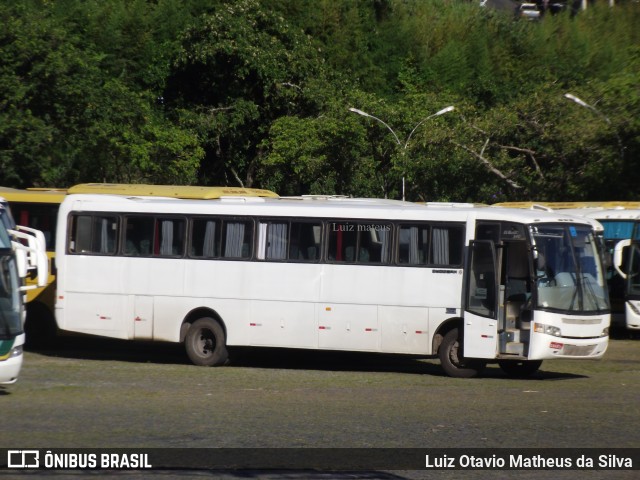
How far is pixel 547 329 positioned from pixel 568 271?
1207mm

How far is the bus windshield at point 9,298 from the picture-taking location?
15.4 metres

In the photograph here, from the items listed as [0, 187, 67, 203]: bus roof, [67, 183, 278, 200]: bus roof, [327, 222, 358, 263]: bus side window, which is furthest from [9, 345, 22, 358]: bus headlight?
[0, 187, 67, 203]: bus roof

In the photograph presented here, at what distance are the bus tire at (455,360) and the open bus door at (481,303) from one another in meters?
0.40

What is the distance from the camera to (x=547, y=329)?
18.9 m

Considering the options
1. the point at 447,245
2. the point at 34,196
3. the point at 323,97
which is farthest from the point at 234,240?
the point at 323,97

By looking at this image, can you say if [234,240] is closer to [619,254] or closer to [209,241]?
[209,241]

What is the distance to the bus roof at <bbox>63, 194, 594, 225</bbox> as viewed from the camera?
20.1 m

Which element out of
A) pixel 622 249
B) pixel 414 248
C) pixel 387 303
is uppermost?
pixel 622 249

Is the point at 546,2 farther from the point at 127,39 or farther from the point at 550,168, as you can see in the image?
the point at 550,168

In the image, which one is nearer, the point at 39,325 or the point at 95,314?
the point at 95,314

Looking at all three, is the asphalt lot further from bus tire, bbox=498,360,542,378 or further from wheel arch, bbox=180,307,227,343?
wheel arch, bbox=180,307,227,343

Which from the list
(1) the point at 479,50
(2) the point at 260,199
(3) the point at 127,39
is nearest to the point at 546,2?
(1) the point at 479,50

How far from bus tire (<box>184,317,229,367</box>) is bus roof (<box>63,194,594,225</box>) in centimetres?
218

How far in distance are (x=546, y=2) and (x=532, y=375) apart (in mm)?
65384
